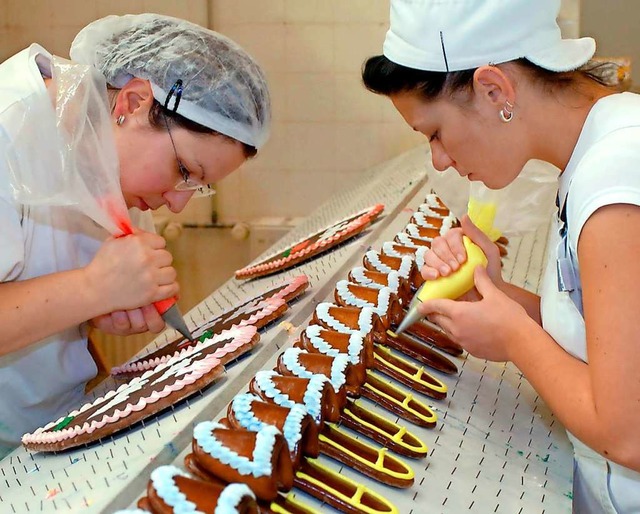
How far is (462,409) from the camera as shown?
114 centimetres

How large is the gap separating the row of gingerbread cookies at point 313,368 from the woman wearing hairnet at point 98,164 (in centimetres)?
31

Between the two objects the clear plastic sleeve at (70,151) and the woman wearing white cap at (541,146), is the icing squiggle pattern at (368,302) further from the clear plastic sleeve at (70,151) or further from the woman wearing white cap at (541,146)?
the clear plastic sleeve at (70,151)

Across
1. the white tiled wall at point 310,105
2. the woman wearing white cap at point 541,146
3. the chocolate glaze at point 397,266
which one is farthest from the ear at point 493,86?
the white tiled wall at point 310,105

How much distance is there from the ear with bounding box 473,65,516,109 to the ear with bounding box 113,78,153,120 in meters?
0.57

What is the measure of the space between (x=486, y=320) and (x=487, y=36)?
14.2 inches

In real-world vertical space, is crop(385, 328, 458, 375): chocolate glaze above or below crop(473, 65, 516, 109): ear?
below

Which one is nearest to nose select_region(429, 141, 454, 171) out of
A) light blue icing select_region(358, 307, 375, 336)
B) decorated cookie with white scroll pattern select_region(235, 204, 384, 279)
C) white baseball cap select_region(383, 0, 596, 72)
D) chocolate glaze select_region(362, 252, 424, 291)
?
white baseball cap select_region(383, 0, 596, 72)

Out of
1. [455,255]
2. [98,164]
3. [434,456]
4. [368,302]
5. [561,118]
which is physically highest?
[561,118]

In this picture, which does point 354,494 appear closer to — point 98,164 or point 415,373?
point 415,373

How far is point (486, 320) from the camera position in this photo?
101cm

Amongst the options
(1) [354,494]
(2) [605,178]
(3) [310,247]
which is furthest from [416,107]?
(3) [310,247]

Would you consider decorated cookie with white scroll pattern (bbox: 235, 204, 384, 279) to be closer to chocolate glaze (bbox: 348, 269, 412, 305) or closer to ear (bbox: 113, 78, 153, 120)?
A: chocolate glaze (bbox: 348, 269, 412, 305)

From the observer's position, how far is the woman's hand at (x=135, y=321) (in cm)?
134

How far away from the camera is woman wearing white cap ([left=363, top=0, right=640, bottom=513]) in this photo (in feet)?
2.81
